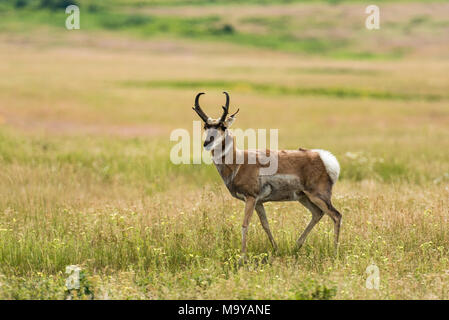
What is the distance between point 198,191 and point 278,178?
5.24 m

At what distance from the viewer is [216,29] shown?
5773 inches

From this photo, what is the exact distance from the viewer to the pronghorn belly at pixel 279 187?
32.9ft

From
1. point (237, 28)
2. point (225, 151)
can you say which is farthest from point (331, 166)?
point (237, 28)

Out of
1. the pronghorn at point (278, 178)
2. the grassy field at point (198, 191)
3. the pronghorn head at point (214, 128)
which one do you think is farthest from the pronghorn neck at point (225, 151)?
the grassy field at point (198, 191)

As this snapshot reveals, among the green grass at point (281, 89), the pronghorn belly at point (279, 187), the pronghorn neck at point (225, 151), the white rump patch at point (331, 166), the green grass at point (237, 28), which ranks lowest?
the pronghorn belly at point (279, 187)

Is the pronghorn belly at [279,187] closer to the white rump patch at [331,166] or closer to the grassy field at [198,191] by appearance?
the white rump patch at [331,166]

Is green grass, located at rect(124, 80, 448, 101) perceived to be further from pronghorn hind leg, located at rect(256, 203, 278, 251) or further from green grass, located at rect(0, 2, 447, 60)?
green grass, located at rect(0, 2, 447, 60)

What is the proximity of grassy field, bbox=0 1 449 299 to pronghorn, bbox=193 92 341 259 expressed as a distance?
680mm

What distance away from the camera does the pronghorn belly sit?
10.0 meters

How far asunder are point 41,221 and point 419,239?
6750mm

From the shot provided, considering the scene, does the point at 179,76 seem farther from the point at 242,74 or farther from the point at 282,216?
the point at 282,216

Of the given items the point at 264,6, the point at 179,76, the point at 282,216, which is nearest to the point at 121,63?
the point at 179,76

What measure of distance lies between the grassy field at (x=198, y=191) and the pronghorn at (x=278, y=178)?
68 cm

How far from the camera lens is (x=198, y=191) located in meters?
15.0
